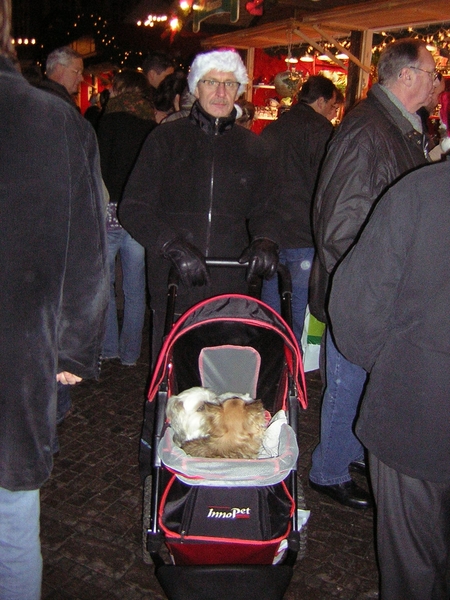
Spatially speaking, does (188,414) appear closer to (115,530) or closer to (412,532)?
(412,532)

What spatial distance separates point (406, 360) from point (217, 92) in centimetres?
177

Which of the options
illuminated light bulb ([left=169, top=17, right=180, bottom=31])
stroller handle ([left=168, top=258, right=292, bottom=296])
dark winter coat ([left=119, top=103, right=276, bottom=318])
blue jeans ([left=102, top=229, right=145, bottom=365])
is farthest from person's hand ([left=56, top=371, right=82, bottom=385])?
illuminated light bulb ([left=169, top=17, right=180, bottom=31])

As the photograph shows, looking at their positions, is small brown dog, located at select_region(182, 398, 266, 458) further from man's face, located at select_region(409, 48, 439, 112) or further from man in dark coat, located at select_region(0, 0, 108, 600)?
man's face, located at select_region(409, 48, 439, 112)

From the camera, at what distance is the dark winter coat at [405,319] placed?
5.50 feet

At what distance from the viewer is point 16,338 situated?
1.53 m

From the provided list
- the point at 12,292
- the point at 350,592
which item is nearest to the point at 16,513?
the point at 12,292

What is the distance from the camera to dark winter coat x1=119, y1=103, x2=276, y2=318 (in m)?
2.81

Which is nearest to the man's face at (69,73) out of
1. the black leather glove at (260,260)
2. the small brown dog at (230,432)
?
the black leather glove at (260,260)

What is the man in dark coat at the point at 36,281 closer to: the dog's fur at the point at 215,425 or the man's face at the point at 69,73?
the dog's fur at the point at 215,425

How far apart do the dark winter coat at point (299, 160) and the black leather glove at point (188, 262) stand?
1.76 metres

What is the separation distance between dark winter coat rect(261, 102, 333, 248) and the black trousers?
8.21 feet

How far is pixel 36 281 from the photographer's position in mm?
1530

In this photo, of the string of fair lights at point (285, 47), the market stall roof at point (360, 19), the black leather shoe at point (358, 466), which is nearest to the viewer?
the black leather shoe at point (358, 466)

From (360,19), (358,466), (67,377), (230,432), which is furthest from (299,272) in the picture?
(360,19)
